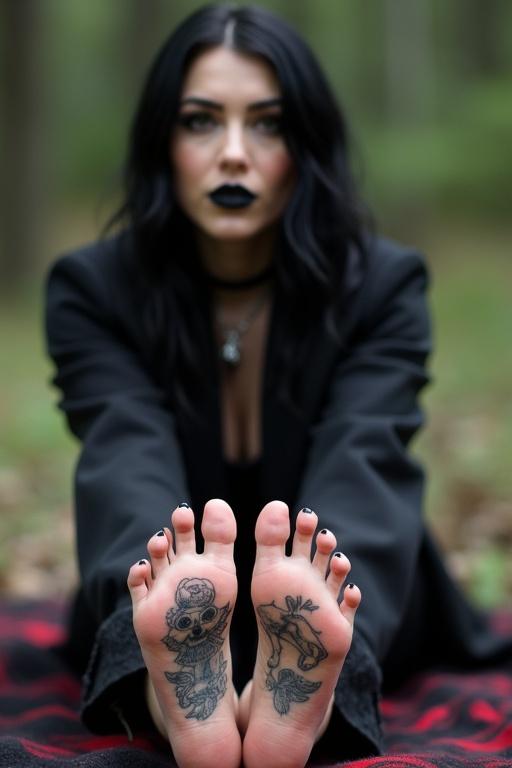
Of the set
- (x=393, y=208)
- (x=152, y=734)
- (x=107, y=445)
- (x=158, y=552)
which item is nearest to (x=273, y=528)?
(x=158, y=552)

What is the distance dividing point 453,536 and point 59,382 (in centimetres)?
172

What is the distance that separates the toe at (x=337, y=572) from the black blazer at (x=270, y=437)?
22cm

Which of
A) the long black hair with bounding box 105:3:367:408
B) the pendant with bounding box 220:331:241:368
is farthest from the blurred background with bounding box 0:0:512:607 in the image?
the pendant with bounding box 220:331:241:368

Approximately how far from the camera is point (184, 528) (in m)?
1.26

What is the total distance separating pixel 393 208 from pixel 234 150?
764 centimetres

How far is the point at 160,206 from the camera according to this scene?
2.01 meters

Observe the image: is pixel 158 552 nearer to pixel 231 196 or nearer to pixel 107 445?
pixel 107 445

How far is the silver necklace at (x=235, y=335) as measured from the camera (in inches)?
81.6

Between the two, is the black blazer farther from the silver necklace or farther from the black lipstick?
the black lipstick

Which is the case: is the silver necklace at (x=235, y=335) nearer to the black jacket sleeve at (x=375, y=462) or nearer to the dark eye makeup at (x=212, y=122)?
the black jacket sleeve at (x=375, y=462)

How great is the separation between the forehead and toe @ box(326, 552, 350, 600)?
97 cm

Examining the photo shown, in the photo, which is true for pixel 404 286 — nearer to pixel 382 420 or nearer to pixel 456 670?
pixel 382 420

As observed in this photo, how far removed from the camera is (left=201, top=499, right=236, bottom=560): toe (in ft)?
4.09

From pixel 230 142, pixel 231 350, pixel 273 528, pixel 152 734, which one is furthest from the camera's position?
pixel 231 350
